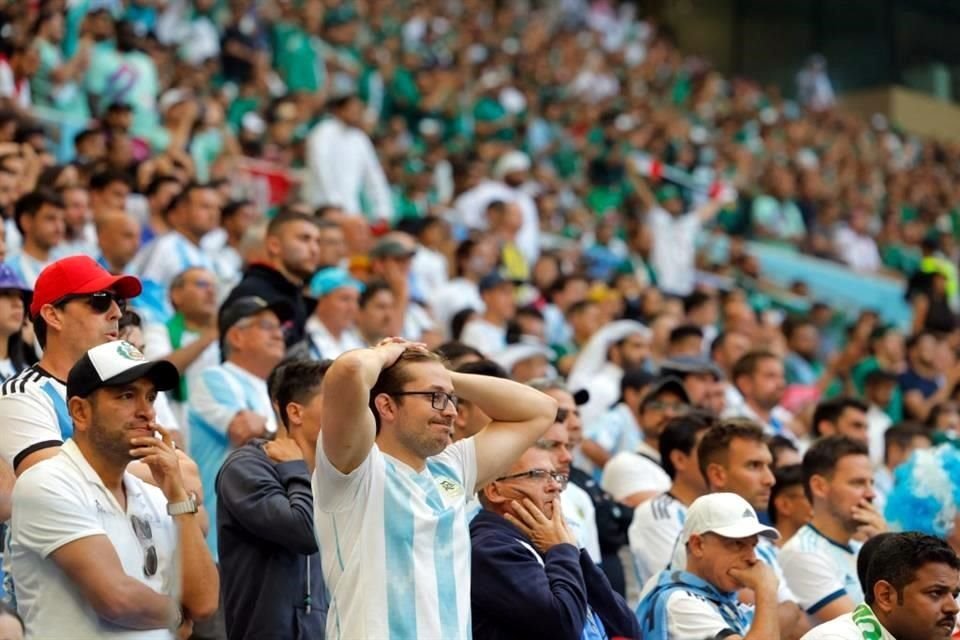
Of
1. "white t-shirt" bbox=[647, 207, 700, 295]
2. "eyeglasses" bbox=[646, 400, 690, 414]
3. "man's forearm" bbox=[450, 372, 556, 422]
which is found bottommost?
"white t-shirt" bbox=[647, 207, 700, 295]

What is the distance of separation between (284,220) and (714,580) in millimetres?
3446

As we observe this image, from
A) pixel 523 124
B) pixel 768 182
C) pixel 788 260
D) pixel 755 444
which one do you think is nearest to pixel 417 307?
pixel 755 444

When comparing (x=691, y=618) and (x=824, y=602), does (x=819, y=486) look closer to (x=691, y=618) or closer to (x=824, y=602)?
(x=824, y=602)

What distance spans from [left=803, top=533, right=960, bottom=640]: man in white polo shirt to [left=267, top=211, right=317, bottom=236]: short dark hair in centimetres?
381

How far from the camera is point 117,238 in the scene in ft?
27.1

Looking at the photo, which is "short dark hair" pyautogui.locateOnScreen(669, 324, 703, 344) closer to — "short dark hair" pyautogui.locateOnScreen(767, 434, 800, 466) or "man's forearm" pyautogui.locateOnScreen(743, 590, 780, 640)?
"short dark hair" pyautogui.locateOnScreen(767, 434, 800, 466)

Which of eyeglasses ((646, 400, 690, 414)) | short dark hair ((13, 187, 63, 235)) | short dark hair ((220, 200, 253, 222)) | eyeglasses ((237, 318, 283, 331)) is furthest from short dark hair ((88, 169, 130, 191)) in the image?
eyeglasses ((646, 400, 690, 414))

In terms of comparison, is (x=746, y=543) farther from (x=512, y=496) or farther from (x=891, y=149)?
(x=891, y=149)

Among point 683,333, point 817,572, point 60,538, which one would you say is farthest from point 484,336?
point 60,538

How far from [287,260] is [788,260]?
1353 cm

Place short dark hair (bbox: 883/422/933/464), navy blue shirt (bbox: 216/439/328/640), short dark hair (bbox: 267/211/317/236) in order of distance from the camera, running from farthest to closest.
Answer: short dark hair (bbox: 883/422/933/464) → short dark hair (bbox: 267/211/317/236) → navy blue shirt (bbox: 216/439/328/640)

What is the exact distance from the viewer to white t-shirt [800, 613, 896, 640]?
4945 mm

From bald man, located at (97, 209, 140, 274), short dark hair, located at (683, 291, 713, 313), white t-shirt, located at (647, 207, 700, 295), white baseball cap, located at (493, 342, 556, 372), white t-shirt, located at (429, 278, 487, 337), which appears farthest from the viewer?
white t-shirt, located at (647, 207, 700, 295)

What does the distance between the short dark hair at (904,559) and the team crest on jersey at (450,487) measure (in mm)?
1598
